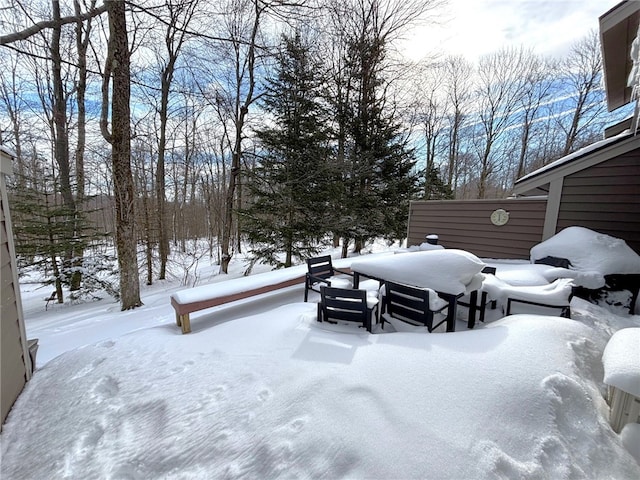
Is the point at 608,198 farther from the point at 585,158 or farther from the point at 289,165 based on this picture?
the point at 289,165

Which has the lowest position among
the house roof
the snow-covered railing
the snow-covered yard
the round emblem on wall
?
the snow-covered yard

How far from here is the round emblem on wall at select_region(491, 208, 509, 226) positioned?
5982 mm

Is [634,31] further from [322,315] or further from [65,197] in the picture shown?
[65,197]

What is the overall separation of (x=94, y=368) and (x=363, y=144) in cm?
1144

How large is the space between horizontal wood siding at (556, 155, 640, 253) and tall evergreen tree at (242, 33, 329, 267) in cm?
662

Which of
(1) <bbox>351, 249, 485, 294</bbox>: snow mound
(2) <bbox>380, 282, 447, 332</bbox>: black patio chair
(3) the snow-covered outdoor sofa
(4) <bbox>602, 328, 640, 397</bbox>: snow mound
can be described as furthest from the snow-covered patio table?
(3) the snow-covered outdoor sofa

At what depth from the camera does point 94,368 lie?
242cm

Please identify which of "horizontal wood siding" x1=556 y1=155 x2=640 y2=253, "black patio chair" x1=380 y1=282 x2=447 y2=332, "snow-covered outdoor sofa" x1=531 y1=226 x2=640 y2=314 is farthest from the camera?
"horizontal wood siding" x1=556 y1=155 x2=640 y2=253

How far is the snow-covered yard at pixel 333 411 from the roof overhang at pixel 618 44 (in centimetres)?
410

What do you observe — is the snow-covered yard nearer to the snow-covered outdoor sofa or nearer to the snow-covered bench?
the snow-covered bench

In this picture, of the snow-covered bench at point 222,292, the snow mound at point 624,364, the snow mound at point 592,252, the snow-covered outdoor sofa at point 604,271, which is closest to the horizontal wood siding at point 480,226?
the snow mound at point 592,252

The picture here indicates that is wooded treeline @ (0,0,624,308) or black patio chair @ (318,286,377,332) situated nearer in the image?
black patio chair @ (318,286,377,332)

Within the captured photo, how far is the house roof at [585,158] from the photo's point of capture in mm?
4352

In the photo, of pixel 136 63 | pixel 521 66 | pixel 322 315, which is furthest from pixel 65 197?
pixel 521 66
